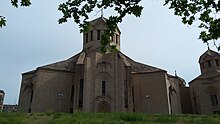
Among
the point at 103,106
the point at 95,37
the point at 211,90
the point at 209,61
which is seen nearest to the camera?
the point at 103,106

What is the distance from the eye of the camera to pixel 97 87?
108 ft

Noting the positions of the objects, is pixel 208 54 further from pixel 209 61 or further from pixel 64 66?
pixel 64 66

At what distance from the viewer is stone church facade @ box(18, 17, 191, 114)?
31922 millimetres

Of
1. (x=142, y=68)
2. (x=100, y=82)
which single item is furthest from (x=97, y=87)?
(x=142, y=68)

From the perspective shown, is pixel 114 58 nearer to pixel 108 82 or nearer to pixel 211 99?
pixel 108 82

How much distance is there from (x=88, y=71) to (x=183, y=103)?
19758 mm

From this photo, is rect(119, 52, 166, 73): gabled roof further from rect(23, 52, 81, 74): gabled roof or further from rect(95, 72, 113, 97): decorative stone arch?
rect(23, 52, 81, 74): gabled roof

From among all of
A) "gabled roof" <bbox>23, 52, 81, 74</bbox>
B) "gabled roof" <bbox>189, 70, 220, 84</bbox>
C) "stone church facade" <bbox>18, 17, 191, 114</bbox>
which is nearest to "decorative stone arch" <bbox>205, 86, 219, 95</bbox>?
"gabled roof" <bbox>189, 70, 220, 84</bbox>

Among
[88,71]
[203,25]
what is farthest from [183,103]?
[203,25]

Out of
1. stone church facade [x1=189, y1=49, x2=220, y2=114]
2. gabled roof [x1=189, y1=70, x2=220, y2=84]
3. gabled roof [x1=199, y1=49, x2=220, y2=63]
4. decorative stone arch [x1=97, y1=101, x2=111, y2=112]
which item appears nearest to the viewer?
decorative stone arch [x1=97, y1=101, x2=111, y2=112]

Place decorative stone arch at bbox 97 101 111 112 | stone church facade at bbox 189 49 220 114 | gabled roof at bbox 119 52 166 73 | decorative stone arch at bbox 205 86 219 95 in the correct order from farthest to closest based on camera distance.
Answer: decorative stone arch at bbox 205 86 219 95 → stone church facade at bbox 189 49 220 114 → gabled roof at bbox 119 52 166 73 → decorative stone arch at bbox 97 101 111 112

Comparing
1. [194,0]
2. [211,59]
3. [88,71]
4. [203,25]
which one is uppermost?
[211,59]

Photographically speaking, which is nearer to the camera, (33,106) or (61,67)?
(33,106)

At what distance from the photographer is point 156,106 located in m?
34.9
